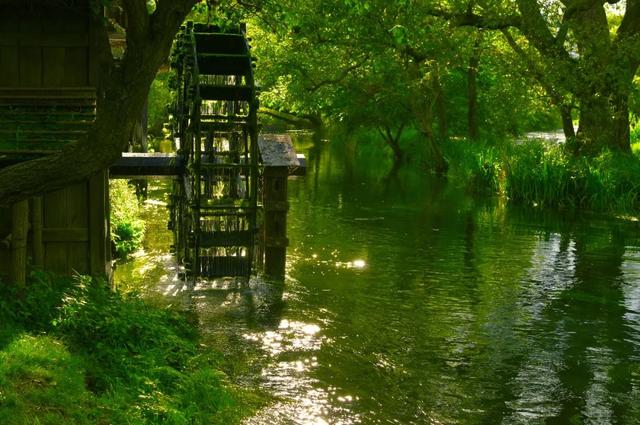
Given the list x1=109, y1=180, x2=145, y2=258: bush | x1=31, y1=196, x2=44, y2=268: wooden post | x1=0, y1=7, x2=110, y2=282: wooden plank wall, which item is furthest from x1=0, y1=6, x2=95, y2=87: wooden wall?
x1=109, y1=180, x2=145, y2=258: bush

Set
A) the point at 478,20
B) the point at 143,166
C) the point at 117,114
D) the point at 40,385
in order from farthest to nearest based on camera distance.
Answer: the point at 478,20, the point at 143,166, the point at 117,114, the point at 40,385

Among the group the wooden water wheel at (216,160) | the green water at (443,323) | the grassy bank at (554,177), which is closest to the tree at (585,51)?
the grassy bank at (554,177)

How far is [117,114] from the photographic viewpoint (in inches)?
265

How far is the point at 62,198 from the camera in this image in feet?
31.8

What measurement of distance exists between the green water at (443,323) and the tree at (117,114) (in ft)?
8.58

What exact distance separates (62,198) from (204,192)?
14.9ft

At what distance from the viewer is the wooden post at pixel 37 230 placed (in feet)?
30.4

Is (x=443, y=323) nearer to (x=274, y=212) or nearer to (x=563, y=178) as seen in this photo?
(x=274, y=212)

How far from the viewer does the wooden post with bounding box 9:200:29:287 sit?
850 centimetres

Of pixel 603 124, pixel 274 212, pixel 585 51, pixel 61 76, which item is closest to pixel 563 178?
pixel 603 124

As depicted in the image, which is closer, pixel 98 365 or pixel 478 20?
pixel 98 365

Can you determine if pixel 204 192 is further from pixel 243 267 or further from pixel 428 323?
pixel 428 323

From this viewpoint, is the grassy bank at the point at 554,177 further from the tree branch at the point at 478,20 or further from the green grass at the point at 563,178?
the tree branch at the point at 478,20

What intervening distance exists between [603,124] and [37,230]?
1706cm
